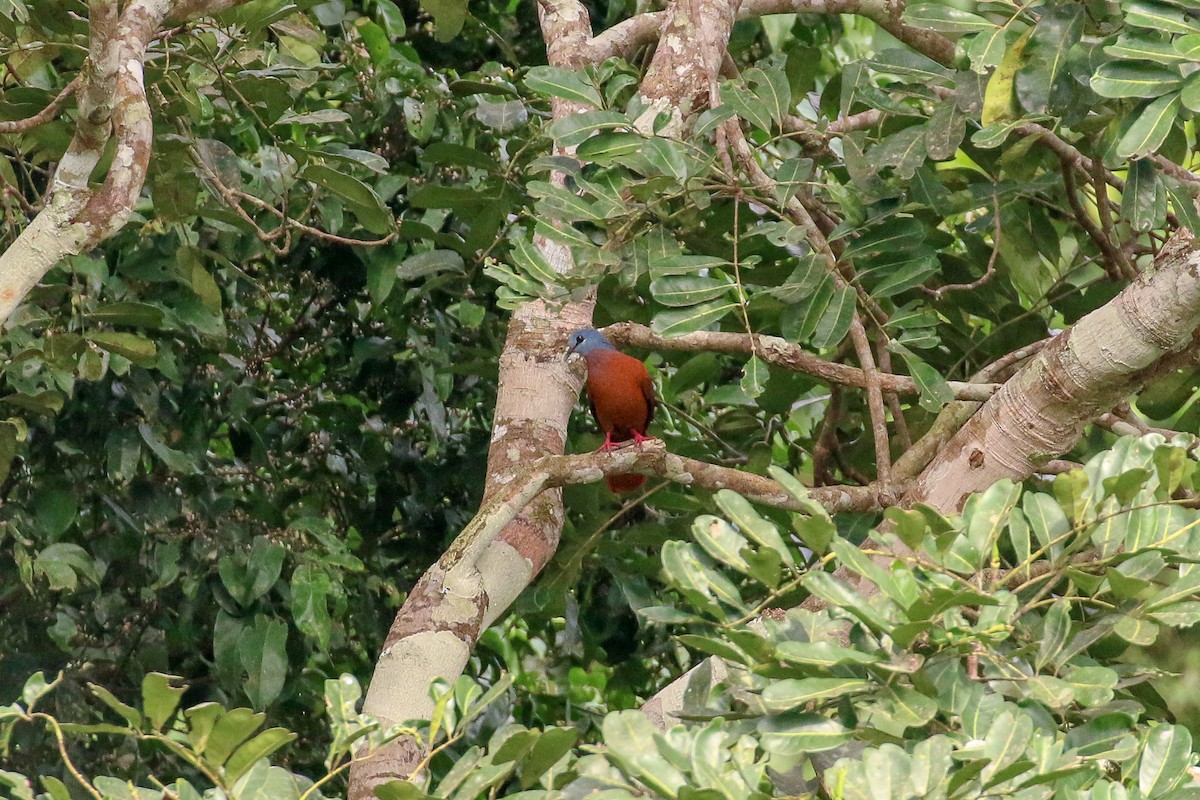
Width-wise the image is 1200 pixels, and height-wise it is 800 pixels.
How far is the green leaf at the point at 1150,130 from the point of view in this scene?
223 cm

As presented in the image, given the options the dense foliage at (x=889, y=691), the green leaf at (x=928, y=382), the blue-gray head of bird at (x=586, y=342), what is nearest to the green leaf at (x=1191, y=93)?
the dense foliage at (x=889, y=691)

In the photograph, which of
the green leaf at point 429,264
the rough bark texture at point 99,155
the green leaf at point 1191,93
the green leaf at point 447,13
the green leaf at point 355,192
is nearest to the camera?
the green leaf at point 1191,93

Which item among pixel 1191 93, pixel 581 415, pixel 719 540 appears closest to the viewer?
pixel 719 540

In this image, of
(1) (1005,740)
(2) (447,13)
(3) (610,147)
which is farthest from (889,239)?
(2) (447,13)

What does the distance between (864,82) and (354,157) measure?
1.25m

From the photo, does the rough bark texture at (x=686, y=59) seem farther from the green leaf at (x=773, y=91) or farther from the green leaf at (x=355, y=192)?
the green leaf at (x=355, y=192)

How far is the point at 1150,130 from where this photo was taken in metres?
2.23

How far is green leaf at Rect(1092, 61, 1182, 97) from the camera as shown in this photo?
7.36 feet

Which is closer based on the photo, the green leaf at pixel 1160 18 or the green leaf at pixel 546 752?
the green leaf at pixel 546 752

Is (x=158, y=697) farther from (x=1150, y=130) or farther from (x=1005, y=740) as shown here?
(x=1150, y=130)

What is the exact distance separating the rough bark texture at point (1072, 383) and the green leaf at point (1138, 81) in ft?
1.25

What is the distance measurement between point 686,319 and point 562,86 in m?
0.57

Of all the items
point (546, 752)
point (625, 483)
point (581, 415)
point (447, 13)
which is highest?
point (447, 13)

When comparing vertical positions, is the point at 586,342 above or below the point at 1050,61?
below
